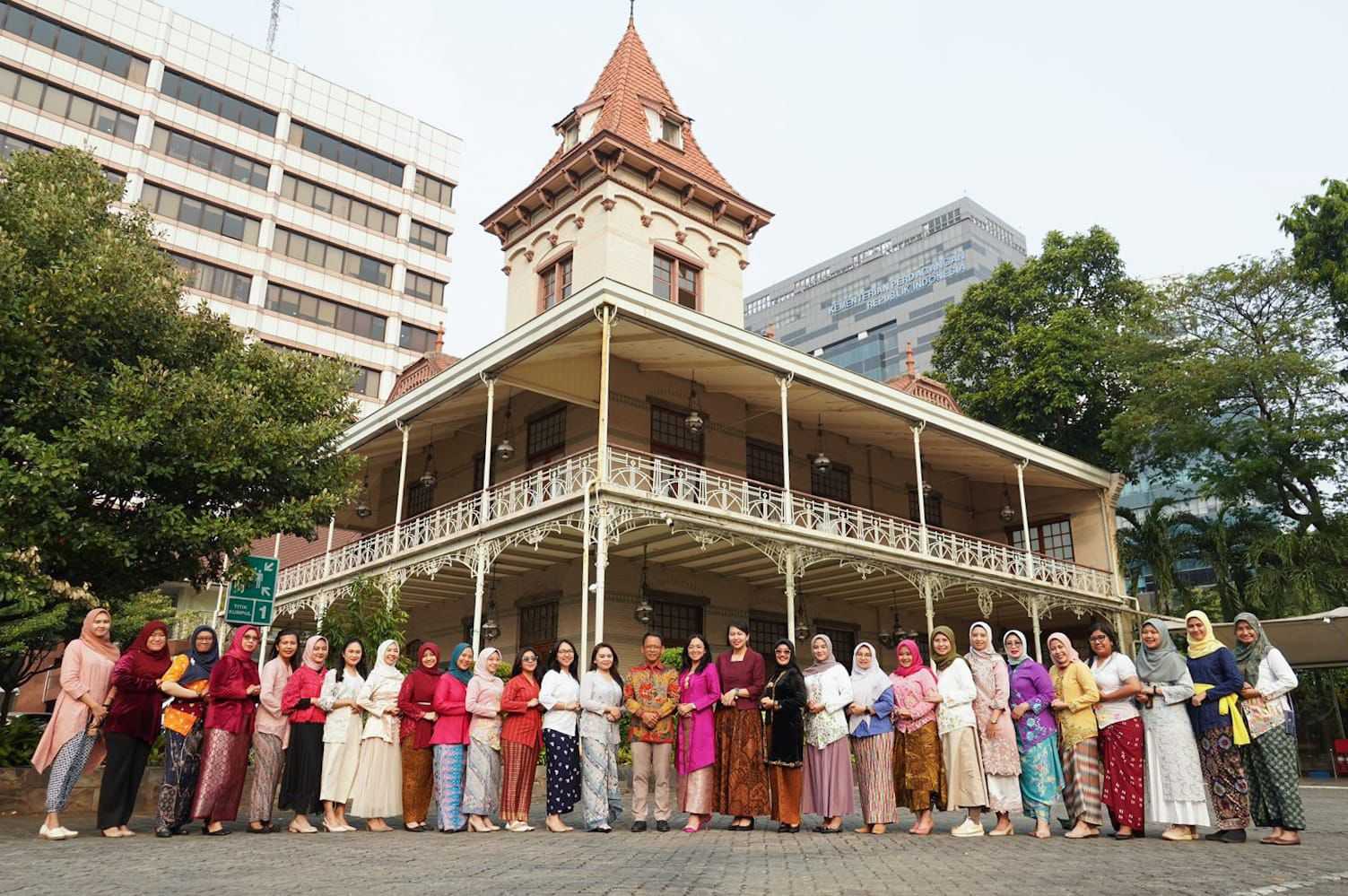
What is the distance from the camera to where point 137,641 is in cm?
776

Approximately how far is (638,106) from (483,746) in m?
19.5

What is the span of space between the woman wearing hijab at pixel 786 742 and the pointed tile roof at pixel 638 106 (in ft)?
52.5

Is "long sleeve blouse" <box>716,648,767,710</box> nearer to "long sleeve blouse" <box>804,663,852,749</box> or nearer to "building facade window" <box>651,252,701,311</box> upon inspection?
"long sleeve blouse" <box>804,663,852,749</box>

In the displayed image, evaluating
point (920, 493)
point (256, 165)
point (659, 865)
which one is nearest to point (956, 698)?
point (659, 865)

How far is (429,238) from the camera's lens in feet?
151

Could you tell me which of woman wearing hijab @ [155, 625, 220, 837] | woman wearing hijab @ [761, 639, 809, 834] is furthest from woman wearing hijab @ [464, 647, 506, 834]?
woman wearing hijab @ [761, 639, 809, 834]

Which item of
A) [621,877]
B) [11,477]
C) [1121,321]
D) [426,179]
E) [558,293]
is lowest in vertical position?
[621,877]

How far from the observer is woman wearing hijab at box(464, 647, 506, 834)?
806 centimetres

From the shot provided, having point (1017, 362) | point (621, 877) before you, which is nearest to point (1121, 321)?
point (1017, 362)

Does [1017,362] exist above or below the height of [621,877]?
above

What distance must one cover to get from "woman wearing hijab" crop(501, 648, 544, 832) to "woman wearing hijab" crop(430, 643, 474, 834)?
0.35 m

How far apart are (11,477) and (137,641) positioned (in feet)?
9.17

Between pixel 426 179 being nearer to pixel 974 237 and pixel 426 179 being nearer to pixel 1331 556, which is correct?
pixel 1331 556

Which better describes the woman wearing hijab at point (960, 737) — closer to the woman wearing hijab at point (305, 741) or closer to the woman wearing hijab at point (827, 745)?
the woman wearing hijab at point (827, 745)
